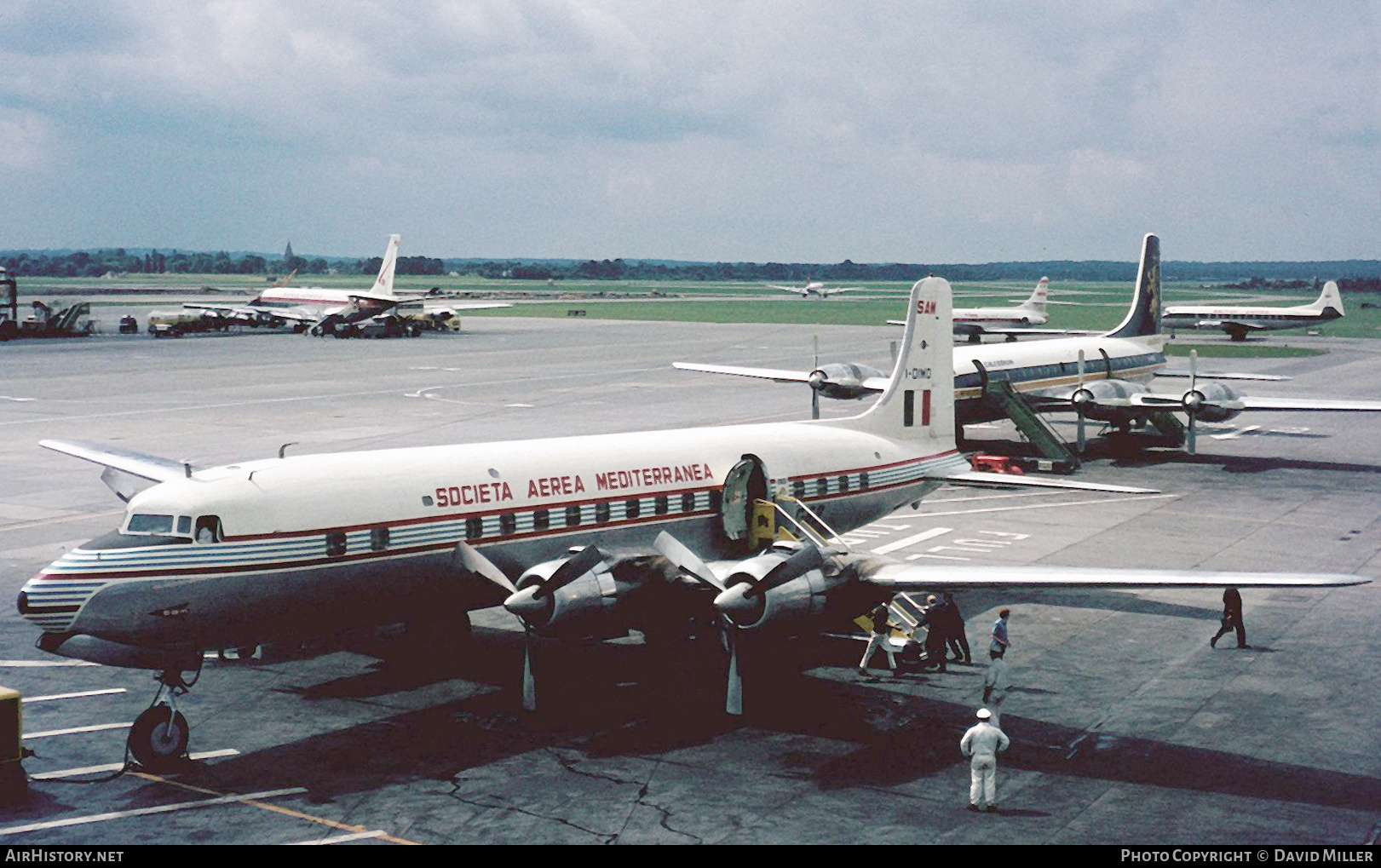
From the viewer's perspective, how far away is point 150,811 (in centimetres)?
1711

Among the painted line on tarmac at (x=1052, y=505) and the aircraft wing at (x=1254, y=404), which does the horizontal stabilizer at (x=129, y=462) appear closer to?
the painted line on tarmac at (x=1052, y=505)

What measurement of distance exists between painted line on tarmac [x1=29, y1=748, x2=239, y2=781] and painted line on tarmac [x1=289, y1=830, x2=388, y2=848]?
152 inches

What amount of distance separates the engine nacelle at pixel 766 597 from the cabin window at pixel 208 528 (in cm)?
749

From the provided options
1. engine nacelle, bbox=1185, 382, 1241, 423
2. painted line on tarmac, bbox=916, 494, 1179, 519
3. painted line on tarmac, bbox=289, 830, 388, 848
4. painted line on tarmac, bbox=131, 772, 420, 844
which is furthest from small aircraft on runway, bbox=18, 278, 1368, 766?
engine nacelle, bbox=1185, 382, 1241, 423

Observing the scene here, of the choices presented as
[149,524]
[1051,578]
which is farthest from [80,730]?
[1051,578]

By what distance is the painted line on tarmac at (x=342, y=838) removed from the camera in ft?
52.6

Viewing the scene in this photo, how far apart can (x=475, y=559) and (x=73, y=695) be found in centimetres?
725

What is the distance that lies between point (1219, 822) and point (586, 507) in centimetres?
1141

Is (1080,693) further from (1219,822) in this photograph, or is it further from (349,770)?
(349,770)

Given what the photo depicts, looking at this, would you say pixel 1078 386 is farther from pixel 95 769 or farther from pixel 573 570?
pixel 95 769

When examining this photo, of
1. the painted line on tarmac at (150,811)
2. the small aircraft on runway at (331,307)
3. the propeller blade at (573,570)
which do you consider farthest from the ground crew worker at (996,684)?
the small aircraft on runway at (331,307)
